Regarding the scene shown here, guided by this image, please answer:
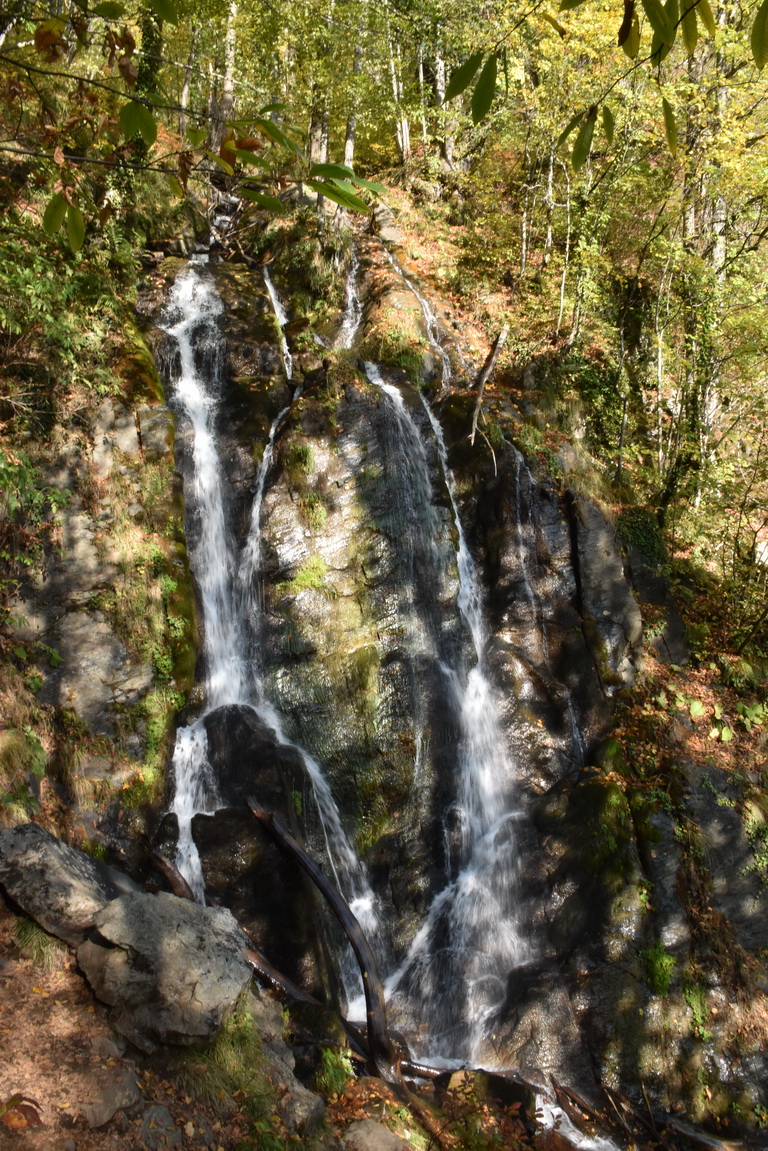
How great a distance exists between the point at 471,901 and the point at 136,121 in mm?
8406

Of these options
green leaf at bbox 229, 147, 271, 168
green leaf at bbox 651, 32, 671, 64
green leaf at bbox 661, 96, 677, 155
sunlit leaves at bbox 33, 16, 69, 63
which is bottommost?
green leaf at bbox 661, 96, 677, 155

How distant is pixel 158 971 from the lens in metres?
4.35

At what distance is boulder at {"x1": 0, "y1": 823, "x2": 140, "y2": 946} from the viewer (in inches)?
171

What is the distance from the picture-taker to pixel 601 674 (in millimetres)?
9805

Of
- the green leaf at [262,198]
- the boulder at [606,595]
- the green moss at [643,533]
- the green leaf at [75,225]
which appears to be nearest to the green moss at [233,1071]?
the green leaf at [75,225]

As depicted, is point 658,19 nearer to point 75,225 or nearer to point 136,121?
point 136,121

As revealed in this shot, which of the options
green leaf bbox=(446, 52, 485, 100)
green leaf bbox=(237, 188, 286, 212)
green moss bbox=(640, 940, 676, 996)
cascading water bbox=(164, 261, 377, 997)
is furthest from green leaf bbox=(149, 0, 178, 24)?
green moss bbox=(640, 940, 676, 996)

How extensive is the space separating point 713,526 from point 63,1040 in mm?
11671

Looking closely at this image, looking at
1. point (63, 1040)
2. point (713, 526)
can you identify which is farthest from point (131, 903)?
point (713, 526)

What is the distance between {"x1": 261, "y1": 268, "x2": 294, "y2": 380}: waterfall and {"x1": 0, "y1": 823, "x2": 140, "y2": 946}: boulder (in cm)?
843

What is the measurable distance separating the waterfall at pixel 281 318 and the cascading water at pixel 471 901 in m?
2.98

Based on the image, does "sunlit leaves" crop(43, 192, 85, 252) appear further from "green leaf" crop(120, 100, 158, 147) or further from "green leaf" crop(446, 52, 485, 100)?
"green leaf" crop(446, 52, 485, 100)

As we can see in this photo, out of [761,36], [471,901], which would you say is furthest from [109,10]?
[471,901]

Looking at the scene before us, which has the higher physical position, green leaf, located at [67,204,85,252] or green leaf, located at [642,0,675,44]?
green leaf, located at [642,0,675,44]
